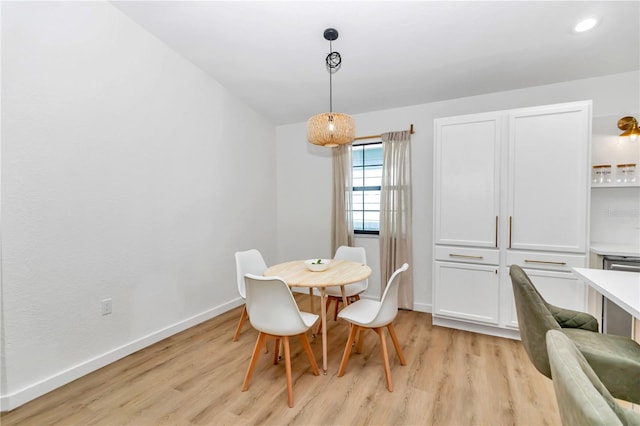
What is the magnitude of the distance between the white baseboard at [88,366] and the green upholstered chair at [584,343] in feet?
9.87

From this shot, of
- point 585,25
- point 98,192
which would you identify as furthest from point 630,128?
point 98,192

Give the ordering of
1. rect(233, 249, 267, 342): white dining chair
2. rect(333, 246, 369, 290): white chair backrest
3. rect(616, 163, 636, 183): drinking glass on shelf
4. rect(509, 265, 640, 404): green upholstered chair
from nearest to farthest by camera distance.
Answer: rect(509, 265, 640, 404): green upholstered chair < rect(616, 163, 636, 183): drinking glass on shelf < rect(233, 249, 267, 342): white dining chair < rect(333, 246, 369, 290): white chair backrest

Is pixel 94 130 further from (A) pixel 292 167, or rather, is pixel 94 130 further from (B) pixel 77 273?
(A) pixel 292 167

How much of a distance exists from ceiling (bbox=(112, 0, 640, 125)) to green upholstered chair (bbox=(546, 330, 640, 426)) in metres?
2.39

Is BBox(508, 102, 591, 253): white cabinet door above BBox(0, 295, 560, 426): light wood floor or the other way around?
above

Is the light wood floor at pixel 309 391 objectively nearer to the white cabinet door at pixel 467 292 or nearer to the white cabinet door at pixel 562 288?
the white cabinet door at pixel 467 292

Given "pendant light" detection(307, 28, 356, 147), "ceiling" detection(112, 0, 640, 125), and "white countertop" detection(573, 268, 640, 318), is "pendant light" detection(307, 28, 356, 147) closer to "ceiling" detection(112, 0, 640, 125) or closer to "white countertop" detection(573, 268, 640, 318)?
"ceiling" detection(112, 0, 640, 125)

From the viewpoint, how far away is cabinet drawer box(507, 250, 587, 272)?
256 cm

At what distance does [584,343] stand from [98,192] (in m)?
3.34

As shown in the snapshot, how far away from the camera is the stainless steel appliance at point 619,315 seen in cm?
225

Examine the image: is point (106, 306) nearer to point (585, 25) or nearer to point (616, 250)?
point (616, 250)

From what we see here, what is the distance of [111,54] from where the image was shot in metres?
2.45

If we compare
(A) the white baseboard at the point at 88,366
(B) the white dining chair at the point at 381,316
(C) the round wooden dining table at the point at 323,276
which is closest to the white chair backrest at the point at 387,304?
(B) the white dining chair at the point at 381,316

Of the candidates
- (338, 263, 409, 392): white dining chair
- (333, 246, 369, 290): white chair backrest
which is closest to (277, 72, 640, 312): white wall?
(333, 246, 369, 290): white chair backrest
